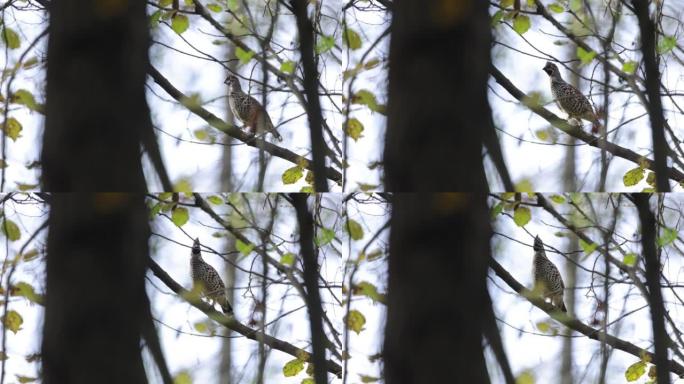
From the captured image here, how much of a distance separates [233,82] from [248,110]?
62 millimetres

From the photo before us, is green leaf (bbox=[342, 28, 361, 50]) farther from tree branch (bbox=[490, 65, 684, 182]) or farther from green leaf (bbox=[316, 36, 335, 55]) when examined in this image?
tree branch (bbox=[490, 65, 684, 182])

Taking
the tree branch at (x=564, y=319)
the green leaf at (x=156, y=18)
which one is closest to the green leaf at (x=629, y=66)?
the tree branch at (x=564, y=319)

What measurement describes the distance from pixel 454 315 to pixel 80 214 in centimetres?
74

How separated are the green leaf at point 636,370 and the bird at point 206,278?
2.53ft

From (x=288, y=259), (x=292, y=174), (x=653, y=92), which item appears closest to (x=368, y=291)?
(x=288, y=259)

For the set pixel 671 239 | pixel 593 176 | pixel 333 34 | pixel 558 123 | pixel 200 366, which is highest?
pixel 333 34

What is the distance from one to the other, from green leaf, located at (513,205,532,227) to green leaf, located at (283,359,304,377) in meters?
0.49

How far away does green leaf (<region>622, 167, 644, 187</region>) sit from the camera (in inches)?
59.0

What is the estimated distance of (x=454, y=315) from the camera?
1465mm

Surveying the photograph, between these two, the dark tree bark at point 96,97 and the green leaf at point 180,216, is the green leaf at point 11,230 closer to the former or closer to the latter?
the dark tree bark at point 96,97

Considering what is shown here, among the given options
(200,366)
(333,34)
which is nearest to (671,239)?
(333,34)

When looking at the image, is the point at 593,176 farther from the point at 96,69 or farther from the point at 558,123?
the point at 96,69

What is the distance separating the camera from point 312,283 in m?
1.48

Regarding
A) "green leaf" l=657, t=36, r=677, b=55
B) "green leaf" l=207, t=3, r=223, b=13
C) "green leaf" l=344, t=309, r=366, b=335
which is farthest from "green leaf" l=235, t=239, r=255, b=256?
"green leaf" l=657, t=36, r=677, b=55
